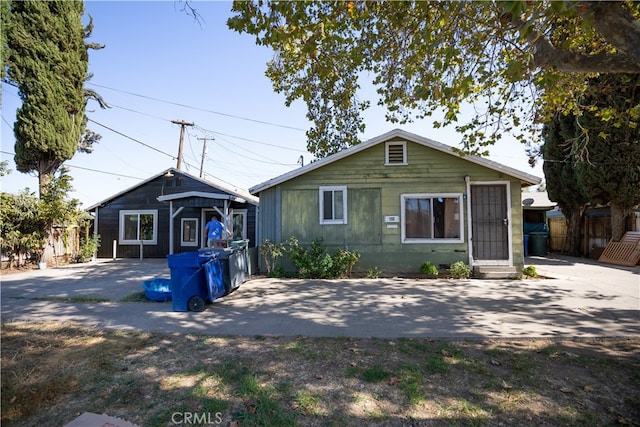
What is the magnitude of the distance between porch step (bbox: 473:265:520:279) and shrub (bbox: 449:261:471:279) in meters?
0.39

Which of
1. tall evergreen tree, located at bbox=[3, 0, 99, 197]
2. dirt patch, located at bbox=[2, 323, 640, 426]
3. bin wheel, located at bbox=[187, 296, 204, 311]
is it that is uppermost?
tall evergreen tree, located at bbox=[3, 0, 99, 197]

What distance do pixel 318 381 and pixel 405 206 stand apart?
25.9 feet

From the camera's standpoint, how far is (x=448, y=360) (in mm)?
3859

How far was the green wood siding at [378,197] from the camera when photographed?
10273 mm

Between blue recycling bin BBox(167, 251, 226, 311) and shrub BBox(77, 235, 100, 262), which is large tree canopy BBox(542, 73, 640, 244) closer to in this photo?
blue recycling bin BBox(167, 251, 226, 311)

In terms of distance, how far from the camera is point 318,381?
133 inches

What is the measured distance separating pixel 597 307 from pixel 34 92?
68.2 feet

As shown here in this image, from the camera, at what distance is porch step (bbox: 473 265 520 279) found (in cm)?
983

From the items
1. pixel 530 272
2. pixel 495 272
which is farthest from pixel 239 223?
pixel 530 272

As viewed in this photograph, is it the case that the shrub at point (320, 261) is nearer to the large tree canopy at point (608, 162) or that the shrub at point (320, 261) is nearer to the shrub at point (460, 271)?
the shrub at point (460, 271)

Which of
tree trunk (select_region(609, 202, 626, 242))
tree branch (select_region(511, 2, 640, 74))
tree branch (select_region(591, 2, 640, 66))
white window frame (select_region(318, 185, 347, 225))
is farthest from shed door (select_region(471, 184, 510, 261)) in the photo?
tree trunk (select_region(609, 202, 626, 242))

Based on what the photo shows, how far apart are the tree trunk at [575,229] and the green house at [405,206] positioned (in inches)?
392

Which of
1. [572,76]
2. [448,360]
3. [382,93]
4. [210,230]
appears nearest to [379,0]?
[382,93]

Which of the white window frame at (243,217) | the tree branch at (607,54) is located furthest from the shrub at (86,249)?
the tree branch at (607,54)
